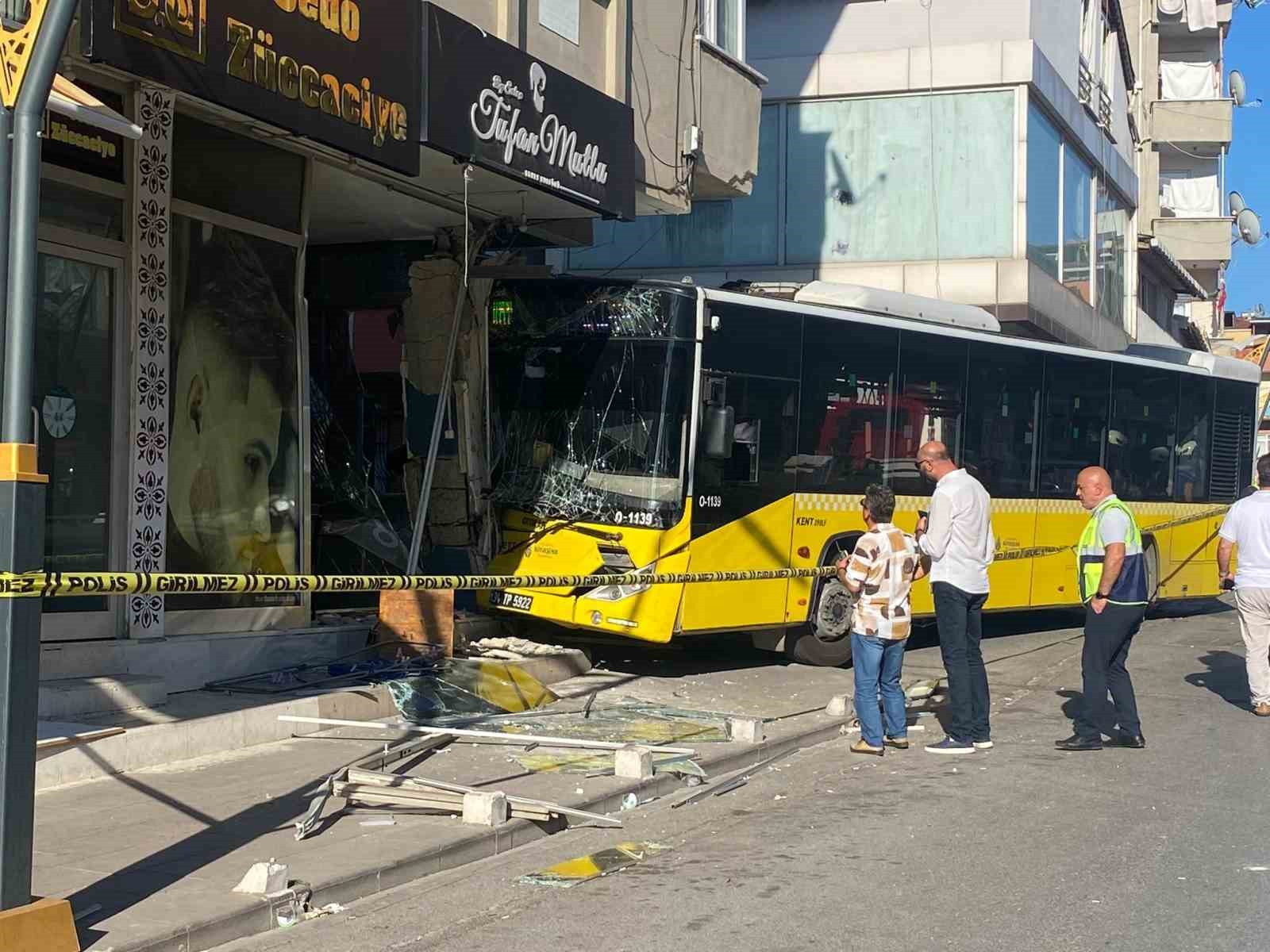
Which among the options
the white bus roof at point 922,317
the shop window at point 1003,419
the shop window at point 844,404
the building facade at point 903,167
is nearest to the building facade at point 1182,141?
the building facade at point 903,167

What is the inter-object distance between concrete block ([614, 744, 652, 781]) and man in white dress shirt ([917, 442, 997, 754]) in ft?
7.83

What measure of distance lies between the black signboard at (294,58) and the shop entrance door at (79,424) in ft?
5.99

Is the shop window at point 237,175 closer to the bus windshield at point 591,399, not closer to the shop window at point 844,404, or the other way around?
the bus windshield at point 591,399

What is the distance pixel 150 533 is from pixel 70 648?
3.87 feet

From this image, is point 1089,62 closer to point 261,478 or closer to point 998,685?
point 998,685

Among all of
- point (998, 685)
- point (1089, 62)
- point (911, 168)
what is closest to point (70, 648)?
point (998, 685)

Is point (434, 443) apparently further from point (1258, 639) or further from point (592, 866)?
point (1258, 639)

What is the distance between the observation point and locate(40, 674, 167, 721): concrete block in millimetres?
8641

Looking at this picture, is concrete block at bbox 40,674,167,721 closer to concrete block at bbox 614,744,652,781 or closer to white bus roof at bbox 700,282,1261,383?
concrete block at bbox 614,744,652,781

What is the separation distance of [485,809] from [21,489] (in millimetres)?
2972

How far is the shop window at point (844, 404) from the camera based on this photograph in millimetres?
13477

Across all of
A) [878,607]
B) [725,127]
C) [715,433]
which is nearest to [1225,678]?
[715,433]

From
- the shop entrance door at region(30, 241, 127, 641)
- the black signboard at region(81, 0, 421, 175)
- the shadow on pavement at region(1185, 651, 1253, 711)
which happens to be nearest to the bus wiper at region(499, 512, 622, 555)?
the black signboard at region(81, 0, 421, 175)

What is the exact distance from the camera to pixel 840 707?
1105 centimetres
